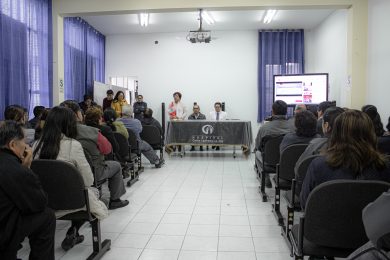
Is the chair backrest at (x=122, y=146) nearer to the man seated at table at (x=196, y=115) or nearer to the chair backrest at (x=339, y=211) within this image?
the chair backrest at (x=339, y=211)

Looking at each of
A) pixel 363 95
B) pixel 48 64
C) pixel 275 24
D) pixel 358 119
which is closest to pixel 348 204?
pixel 358 119

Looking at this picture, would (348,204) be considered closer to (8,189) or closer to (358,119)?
(358,119)

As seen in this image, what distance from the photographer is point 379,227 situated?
1162 mm

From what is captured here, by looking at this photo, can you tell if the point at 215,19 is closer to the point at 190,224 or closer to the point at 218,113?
the point at 218,113

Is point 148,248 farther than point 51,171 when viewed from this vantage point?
Yes

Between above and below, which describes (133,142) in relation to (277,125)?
below

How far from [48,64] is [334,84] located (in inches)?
228

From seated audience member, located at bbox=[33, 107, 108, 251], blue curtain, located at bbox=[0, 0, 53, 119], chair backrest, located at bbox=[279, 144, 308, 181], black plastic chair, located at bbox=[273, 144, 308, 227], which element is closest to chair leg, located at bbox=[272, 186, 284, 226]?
black plastic chair, located at bbox=[273, 144, 308, 227]

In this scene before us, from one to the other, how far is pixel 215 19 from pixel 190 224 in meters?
5.95

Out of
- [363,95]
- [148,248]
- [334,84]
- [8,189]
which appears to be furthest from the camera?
[334,84]

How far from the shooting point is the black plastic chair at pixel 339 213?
1588 millimetres

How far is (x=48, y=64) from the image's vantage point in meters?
6.12

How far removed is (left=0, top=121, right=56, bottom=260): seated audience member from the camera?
5.70ft

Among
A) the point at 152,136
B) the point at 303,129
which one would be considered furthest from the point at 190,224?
the point at 152,136
